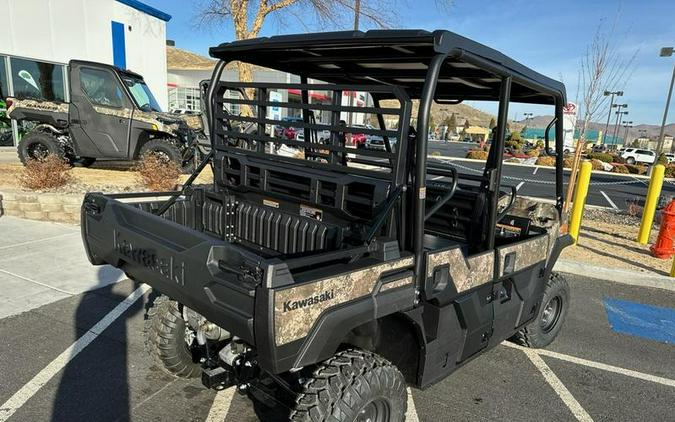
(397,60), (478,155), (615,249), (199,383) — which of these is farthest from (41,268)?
(478,155)

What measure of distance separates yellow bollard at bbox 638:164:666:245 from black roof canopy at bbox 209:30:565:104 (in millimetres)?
4882

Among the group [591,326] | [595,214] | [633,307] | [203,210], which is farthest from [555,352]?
[595,214]

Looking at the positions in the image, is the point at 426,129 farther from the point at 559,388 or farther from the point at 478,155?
the point at 478,155

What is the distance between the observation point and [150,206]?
3088mm

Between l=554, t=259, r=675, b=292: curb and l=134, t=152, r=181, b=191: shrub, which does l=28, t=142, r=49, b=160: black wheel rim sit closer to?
l=134, t=152, r=181, b=191: shrub

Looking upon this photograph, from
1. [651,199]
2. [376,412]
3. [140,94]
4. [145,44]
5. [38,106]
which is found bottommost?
[376,412]

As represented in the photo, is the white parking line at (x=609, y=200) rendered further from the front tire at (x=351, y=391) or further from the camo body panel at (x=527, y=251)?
the front tire at (x=351, y=391)

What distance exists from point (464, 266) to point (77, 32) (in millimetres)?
16367

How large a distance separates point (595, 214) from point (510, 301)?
29.7 feet

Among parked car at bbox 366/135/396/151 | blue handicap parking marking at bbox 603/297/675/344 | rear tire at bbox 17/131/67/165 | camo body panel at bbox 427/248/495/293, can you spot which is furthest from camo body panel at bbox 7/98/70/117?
blue handicap parking marking at bbox 603/297/675/344

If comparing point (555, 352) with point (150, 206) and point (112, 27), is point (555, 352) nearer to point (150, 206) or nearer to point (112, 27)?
point (150, 206)

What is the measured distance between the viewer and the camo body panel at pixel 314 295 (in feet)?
5.66

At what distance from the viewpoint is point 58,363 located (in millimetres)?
3291

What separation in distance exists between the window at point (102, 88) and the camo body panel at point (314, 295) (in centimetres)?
937
